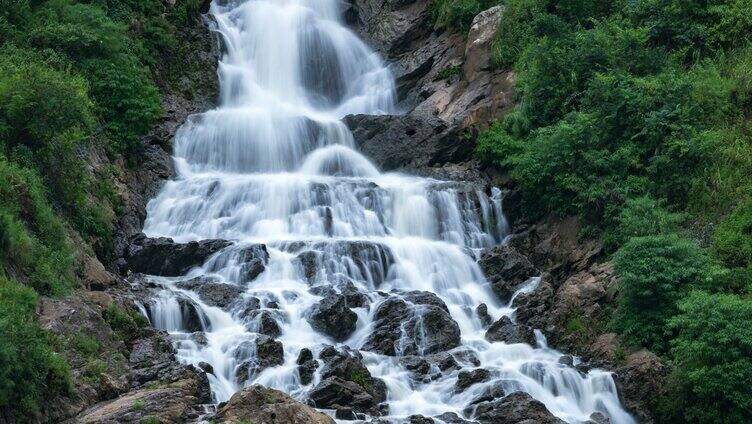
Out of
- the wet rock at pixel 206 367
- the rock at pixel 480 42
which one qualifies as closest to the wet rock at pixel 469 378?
the wet rock at pixel 206 367

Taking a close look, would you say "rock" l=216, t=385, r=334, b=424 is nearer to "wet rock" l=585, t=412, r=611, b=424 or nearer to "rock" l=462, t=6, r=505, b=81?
"wet rock" l=585, t=412, r=611, b=424

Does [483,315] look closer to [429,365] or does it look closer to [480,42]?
[429,365]

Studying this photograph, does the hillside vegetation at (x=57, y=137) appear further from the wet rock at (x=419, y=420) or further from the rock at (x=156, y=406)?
the wet rock at (x=419, y=420)

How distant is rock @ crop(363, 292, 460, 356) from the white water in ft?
1.32

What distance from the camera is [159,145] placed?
98.8 ft

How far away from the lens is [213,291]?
22297 millimetres

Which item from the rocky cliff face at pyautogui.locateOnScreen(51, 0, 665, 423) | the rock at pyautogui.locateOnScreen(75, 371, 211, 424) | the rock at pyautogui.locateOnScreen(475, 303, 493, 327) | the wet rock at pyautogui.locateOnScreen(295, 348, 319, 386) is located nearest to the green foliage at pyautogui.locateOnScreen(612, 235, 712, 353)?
the rocky cliff face at pyautogui.locateOnScreen(51, 0, 665, 423)

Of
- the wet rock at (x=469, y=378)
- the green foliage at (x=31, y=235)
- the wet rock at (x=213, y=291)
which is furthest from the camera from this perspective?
the wet rock at (x=213, y=291)

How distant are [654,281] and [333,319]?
7.57 meters

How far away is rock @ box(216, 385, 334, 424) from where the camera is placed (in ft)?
52.1

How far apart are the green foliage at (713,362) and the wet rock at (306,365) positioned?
768 centimetres

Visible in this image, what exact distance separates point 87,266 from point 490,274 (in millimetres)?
10845

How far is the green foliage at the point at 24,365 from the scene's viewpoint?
15203mm

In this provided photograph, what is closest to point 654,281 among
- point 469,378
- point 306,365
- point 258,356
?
point 469,378
